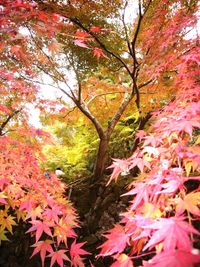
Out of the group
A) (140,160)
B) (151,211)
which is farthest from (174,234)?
(140,160)

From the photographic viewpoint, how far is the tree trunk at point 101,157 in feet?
19.8

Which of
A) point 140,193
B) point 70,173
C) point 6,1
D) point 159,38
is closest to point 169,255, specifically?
point 140,193

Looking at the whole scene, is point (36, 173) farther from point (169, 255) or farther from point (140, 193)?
point (169, 255)

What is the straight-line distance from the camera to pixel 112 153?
8.28m

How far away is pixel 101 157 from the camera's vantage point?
6184 millimetres

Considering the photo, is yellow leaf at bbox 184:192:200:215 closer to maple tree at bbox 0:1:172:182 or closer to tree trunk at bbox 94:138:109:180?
maple tree at bbox 0:1:172:182

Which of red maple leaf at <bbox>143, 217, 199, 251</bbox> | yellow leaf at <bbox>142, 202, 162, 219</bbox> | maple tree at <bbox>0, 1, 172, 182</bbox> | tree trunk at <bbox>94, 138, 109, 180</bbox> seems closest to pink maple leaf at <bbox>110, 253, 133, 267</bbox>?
yellow leaf at <bbox>142, 202, 162, 219</bbox>

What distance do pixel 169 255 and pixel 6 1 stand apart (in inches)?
142

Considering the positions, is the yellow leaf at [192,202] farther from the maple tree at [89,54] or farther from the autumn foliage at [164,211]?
the maple tree at [89,54]

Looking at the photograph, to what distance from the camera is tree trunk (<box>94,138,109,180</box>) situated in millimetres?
6045

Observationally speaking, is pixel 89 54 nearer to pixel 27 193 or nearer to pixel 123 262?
pixel 27 193

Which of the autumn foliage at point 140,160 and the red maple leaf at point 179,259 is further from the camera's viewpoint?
the autumn foliage at point 140,160

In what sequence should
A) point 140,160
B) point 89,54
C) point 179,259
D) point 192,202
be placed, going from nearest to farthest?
point 179,259 < point 192,202 < point 140,160 < point 89,54

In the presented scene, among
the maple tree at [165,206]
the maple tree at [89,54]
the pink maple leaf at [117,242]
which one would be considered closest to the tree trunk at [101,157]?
the maple tree at [89,54]
